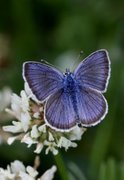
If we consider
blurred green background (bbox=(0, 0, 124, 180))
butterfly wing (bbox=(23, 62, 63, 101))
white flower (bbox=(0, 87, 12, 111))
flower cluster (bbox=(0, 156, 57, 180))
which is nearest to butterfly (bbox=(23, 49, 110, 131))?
butterfly wing (bbox=(23, 62, 63, 101))

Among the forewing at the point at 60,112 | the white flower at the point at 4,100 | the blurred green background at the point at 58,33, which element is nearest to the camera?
the forewing at the point at 60,112

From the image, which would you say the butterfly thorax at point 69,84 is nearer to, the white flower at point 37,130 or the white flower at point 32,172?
the white flower at point 37,130

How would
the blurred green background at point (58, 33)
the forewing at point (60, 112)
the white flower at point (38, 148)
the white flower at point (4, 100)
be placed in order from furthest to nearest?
1. the blurred green background at point (58, 33)
2. the white flower at point (4, 100)
3. the white flower at point (38, 148)
4. the forewing at point (60, 112)

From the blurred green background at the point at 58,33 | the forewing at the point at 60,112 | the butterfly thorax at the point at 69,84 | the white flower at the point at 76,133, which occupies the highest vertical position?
the blurred green background at the point at 58,33

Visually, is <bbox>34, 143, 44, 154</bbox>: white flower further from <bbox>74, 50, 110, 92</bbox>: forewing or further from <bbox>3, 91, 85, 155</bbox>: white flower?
<bbox>74, 50, 110, 92</bbox>: forewing

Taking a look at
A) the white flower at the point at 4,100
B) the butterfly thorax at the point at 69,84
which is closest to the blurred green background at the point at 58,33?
the white flower at the point at 4,100

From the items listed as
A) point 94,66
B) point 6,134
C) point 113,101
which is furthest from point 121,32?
point 94,66

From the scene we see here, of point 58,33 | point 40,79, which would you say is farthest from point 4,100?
point 58,33

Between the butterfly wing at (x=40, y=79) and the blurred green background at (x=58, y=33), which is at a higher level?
the blurred green background at (x=58, y=33)
